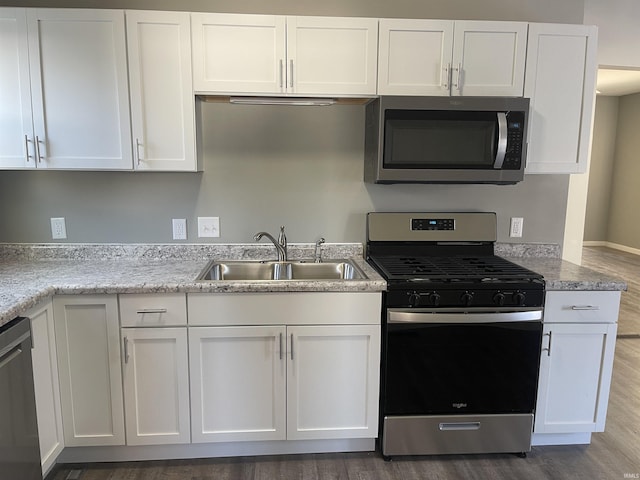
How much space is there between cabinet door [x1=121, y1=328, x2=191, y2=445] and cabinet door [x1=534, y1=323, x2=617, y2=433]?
1679mm

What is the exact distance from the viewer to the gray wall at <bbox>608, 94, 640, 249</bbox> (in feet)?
22.4

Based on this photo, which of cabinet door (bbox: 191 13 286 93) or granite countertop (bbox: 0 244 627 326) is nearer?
granite countertop (bbox: 0 244 627 326)

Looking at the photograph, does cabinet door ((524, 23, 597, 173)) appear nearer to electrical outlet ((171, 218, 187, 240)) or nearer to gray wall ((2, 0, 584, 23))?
gray wall ((2, 0, 584, 23))

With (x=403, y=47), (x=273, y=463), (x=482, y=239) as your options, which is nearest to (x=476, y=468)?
(x=273, y=463)

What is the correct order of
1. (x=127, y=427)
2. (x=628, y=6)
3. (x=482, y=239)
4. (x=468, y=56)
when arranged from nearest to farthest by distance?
(x=127, y=427)
(x=468, y=56)
(x=482, y=239)
(x=628, y=6)

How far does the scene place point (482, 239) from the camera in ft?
8.06

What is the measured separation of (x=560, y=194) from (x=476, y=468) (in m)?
1.61

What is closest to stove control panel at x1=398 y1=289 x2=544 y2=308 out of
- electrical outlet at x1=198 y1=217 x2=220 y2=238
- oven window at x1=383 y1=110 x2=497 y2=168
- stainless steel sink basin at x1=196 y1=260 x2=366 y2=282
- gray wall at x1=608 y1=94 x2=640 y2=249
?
stainless steel sink basin at x1=196 y1=260 x2=366 y2=282

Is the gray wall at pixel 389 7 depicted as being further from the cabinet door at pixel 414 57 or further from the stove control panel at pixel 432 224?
the stove control panel at pixel 432 224

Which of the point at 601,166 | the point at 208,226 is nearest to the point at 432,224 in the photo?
the point at 208,226

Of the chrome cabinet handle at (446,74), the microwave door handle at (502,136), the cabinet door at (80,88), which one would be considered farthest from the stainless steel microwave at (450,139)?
the cabinet door at (80,88)

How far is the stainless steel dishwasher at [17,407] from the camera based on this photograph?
1.41 m

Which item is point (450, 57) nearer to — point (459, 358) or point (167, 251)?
point (459, 358)

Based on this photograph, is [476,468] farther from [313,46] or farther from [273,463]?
[313,46]
